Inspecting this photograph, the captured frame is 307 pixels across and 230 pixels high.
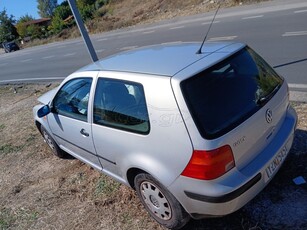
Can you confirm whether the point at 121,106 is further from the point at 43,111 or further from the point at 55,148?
the point at 55,148

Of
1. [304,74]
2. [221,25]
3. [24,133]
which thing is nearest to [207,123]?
[304,74]

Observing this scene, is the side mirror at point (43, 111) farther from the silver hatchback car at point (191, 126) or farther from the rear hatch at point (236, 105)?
the rear hatch at point (236, 105)

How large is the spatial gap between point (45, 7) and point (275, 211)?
116m

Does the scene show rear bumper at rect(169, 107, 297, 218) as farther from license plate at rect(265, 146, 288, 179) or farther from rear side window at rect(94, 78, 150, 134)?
rear side window at rect(94, 78, 150, 134)

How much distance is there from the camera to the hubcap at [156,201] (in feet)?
10.9

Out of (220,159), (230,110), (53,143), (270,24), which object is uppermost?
(230,110)

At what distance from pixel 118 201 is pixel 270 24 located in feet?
34.2

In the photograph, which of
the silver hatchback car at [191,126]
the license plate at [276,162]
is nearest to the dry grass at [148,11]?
the silver hatchback car at [191,126]

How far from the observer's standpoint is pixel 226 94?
2.97 m

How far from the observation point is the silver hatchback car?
9.23 ft

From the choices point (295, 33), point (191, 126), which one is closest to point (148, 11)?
point (295, 33)

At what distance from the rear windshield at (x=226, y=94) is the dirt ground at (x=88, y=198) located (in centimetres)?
108

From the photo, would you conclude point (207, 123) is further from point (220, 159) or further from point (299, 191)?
point (299, 191)

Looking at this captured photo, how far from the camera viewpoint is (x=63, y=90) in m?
4.75
